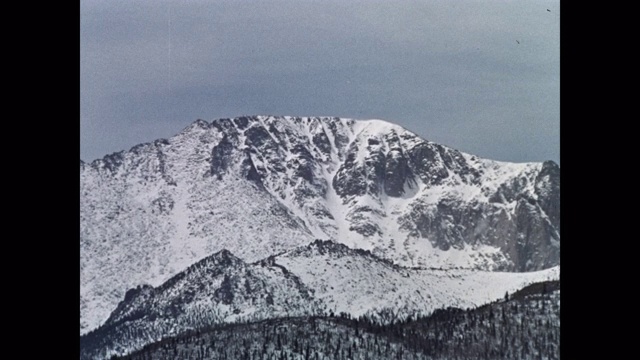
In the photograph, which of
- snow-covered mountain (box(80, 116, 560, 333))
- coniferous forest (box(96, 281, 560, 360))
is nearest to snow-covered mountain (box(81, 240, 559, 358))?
snow-covered mountain (box(80, 116, 560, 333))

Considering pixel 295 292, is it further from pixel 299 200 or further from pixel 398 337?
pixel 398 337

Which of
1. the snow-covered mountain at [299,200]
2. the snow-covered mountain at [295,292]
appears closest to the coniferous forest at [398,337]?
the snow-covered mountain at [295,292]
